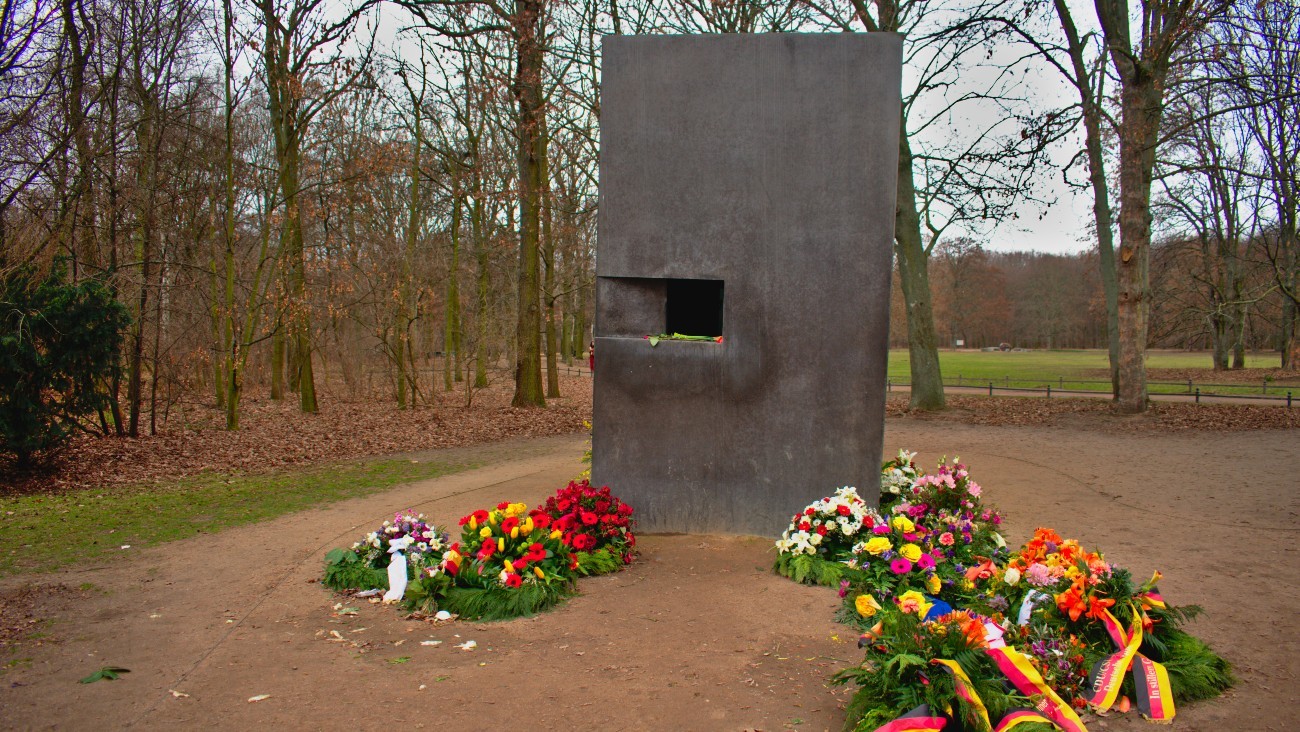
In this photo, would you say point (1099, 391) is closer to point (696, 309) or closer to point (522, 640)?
point (696, 309)

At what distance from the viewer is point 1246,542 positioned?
8305 millimetres

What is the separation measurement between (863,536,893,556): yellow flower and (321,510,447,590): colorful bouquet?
3.56 metres

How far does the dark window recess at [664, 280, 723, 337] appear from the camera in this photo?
10430mm

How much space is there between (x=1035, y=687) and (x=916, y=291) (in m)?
17.1

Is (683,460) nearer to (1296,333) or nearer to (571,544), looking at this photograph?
(571,544)

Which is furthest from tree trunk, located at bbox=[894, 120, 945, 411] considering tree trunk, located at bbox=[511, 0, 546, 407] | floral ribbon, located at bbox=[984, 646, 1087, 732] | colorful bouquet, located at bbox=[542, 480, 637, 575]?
floral ribbon, located at bbox=[984, 646, 1087, 732]

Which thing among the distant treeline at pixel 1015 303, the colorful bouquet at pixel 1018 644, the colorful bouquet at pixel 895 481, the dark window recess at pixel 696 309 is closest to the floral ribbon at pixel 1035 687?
the colorful bouquet at pixel 1018 644

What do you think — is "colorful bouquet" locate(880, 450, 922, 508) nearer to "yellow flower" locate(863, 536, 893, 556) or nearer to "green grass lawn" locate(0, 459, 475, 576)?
"yellow flower" locate(863, 536, 893, 556)

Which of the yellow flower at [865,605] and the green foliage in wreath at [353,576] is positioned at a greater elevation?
the yellow flower at [865,605]

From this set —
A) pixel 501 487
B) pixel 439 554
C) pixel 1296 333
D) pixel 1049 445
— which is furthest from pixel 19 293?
pixel 1296 333

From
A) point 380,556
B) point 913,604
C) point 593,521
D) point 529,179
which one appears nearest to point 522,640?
point 593,521

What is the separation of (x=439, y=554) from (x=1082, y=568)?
4.87 m

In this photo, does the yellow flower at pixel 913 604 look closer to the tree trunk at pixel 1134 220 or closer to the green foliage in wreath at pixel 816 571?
the green foliage in wreath at pixel 816 571

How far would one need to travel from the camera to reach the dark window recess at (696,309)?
1043cm
